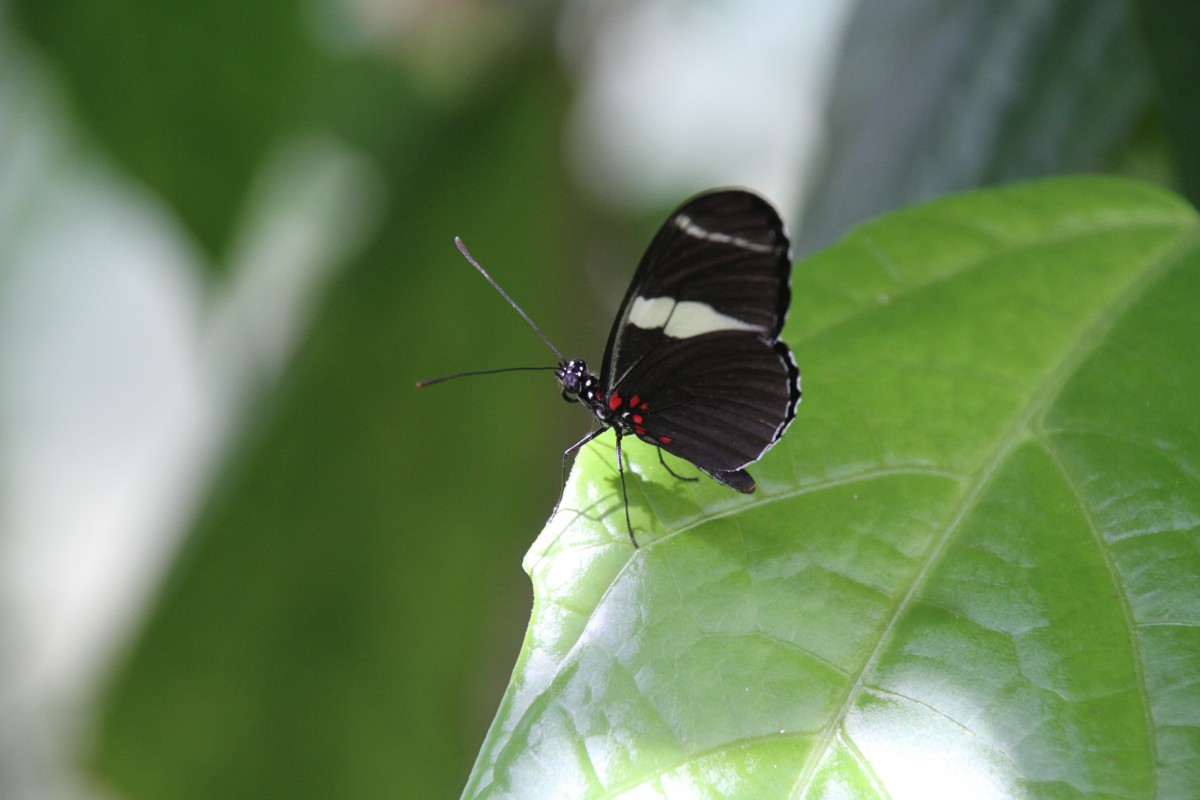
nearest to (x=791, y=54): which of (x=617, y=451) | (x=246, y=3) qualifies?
(x=246, y=3)

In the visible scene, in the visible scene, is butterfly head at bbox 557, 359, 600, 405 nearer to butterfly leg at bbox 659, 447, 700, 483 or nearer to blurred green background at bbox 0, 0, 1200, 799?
butterfly leg at bbox 659, 447, 700, 483

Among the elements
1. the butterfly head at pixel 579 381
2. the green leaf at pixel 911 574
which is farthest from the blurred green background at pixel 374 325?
the green leaf at pixel 911 574

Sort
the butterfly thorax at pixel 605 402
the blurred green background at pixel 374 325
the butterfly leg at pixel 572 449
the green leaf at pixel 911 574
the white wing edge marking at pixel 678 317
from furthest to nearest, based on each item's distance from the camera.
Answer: the blurred green background at pixel 374 325 → the butterfly thorax at pixel 605 402 → the white wing edge marking at pixel 678 317 → the butterfly leg at pixel 572 449 → the green leaf at pixel 911 574

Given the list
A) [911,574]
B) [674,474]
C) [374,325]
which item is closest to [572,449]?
[674,474]

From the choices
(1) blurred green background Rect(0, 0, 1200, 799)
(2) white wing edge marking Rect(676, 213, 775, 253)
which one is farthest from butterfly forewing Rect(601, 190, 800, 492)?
(1) blurred green background Rect(0, 0, 1200, 799)

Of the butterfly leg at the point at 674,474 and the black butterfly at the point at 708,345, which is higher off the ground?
the black butterfly at the point at 708,345

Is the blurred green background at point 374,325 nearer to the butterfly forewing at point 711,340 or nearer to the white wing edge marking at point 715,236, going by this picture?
the butterfly forewing at point 711,340

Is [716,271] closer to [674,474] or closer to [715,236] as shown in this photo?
[715,236]
